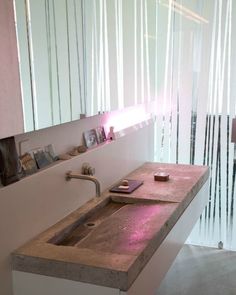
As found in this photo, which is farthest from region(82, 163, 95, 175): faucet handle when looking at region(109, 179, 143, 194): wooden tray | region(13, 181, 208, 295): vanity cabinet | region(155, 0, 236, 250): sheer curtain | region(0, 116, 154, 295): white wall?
region(155, 0, 236, 250): sheer curtain

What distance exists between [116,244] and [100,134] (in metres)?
0.87

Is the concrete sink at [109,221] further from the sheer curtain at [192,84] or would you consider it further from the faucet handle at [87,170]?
the sheer curtain at [192,84]

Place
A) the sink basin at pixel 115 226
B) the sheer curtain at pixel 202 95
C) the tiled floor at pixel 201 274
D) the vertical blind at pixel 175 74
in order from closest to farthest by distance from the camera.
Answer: the sink basin at pixel 115 226, the vertical blind at pixel 175 74, the tiled floor at pixel 201 274, the sheer curtain at pixel 202 95

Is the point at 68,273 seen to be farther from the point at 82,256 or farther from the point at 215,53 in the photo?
the point at 215,53

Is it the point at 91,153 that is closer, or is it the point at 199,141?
the point at 91,153

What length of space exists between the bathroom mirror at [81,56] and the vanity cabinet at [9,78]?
0.14 ft

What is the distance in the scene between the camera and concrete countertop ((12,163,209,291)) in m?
1.42

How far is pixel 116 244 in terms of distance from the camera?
1699mm

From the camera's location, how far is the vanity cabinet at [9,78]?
55.6 inches

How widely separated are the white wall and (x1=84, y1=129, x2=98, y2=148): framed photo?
0.04 metres

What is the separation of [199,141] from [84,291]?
212 centimetres

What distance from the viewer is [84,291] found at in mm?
1443

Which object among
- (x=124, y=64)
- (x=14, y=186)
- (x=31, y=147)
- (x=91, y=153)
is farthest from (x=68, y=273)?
(x=124, y=64)

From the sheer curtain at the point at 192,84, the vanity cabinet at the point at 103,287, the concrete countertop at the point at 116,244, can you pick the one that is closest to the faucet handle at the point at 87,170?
the concrete countertop at the point at 116,244
